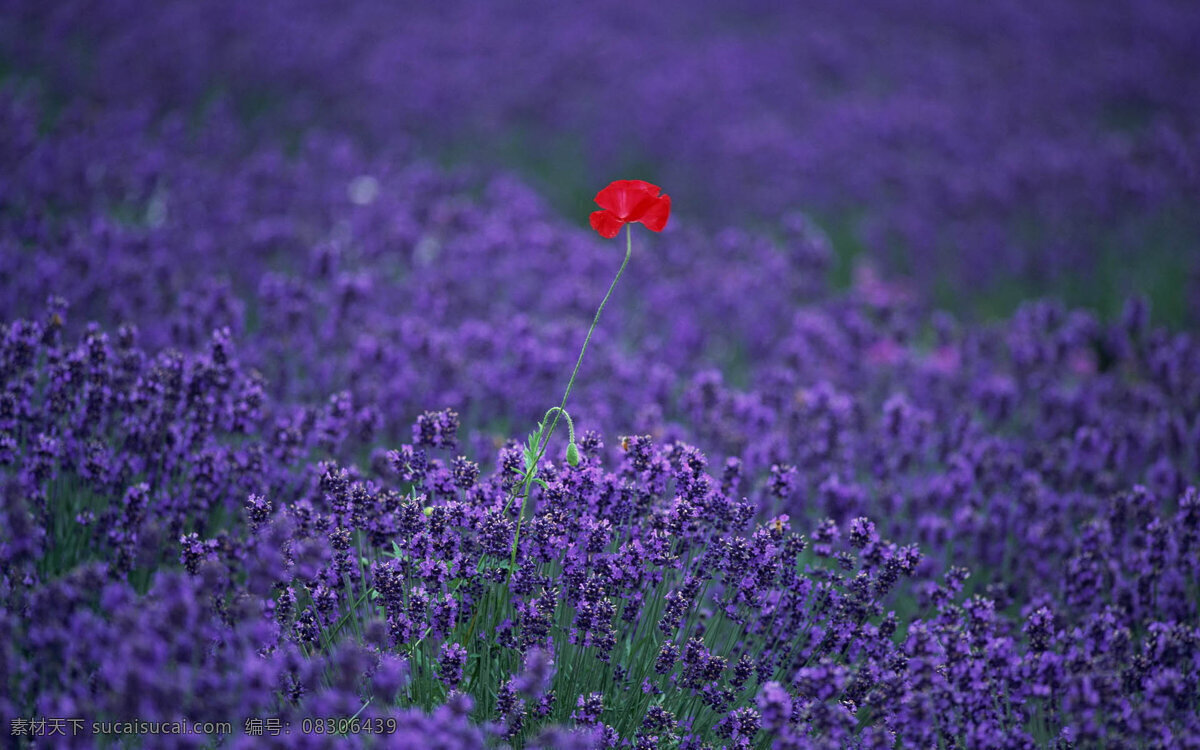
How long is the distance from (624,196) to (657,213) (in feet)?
0.41

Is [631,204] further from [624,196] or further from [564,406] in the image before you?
[564,406]

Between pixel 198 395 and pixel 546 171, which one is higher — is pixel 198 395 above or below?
below

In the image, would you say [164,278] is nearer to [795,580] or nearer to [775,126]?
[795,580]

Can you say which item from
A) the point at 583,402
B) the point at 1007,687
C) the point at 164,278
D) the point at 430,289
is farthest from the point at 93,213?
the point at 1007,687

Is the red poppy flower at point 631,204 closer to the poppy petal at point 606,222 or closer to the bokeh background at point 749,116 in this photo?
the poppy petal at point 606,222

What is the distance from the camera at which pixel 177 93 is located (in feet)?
27.3

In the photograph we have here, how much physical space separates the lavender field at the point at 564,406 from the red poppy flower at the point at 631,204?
0.04 ft

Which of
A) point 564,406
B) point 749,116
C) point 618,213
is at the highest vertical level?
point 749,116

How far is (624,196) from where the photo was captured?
2275 millimetres

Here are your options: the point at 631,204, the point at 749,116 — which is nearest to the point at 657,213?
the point at 631,204

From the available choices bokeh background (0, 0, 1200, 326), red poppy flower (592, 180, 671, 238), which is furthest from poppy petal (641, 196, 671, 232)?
bokeh background (0, 0, 1200, 326)

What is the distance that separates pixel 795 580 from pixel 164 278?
3794 millimetres

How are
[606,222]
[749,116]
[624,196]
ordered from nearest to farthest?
[624,196] < [606,222] < [749,116]

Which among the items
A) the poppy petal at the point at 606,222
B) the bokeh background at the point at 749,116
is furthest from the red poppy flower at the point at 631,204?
the bokeh background at the point at 749,116
